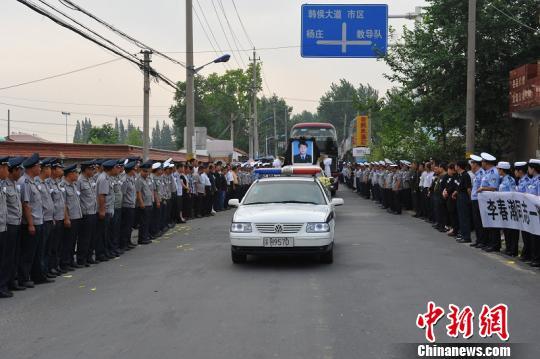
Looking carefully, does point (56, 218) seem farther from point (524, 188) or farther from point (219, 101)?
point (219, 101)

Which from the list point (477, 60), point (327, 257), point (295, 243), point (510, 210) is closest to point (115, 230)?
point (295, 243)

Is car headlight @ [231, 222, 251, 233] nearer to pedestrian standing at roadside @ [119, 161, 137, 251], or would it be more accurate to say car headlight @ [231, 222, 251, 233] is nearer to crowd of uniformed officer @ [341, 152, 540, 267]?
pedestrian standing at roadside @ [119, 161, 137, 251]

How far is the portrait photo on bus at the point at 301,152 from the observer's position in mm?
32156

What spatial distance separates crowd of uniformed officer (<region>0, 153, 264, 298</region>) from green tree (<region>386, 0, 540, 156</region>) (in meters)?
11.4

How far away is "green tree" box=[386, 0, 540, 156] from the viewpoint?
23.9 metres

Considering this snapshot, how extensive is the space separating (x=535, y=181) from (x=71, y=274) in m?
8.26

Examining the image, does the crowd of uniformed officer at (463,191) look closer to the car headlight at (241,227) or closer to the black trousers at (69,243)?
the car headlight at (241,227)

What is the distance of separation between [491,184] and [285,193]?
4.64 m

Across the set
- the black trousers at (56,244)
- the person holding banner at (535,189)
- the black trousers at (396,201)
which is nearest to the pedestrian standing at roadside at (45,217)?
the black trousers at (56,244)

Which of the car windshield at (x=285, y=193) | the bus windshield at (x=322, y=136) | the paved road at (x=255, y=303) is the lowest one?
the paved road at (x=255, y=303)

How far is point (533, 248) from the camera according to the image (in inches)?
470

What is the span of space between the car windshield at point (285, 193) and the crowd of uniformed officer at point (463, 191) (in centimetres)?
380

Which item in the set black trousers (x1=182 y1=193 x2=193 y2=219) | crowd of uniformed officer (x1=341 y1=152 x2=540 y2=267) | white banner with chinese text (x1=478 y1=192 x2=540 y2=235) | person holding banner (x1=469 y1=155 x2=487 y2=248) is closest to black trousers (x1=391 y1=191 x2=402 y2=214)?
crowd of uniformed officer (x1=341 y1=152 x2=540 y2=267)

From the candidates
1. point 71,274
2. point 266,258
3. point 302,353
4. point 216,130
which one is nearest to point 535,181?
point 266,258
